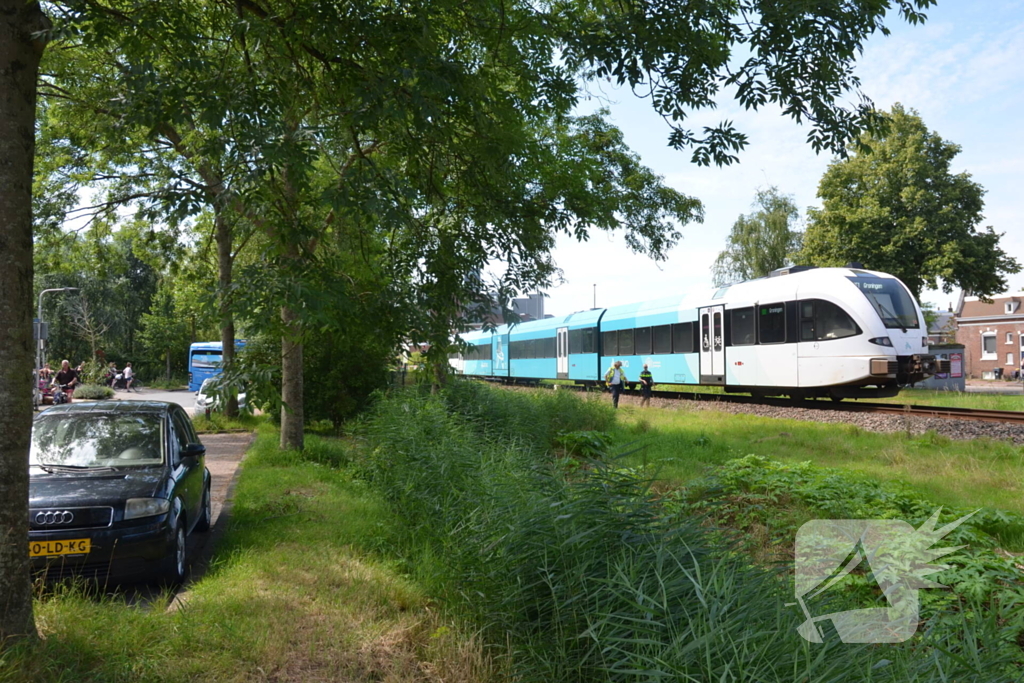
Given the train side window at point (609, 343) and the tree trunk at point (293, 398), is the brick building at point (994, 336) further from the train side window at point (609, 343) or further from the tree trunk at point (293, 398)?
the tree trunk at point (293, 398)

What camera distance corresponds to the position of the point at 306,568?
6395mm

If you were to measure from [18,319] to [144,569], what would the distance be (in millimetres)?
2666

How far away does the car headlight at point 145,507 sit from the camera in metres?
6.26

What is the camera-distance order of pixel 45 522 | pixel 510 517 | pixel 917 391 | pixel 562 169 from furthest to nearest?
pixel 917 391 < pixel 562 169 < pixel 45 522 < pixel 510 517

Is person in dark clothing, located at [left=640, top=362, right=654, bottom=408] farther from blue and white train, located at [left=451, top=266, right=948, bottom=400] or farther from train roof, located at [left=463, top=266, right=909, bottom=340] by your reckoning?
train roof, located at [left=463, top=266, right=909, bottom=340]

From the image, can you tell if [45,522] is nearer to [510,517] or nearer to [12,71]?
[12,71]

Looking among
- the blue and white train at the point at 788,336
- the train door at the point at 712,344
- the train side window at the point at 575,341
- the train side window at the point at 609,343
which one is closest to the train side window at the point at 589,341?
the train side window at the point at 575,341

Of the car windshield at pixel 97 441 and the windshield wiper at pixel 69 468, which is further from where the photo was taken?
the car windshield at pixel 97 441

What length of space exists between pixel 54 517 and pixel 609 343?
2482 cm

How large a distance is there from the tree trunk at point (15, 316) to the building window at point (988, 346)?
72.3 m

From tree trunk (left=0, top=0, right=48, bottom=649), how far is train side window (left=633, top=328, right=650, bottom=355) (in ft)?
77.5

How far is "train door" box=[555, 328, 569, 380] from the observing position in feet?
110

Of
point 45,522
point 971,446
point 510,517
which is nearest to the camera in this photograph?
point 510,517

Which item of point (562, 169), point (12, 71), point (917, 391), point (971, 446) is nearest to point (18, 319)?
point (12, 71)
